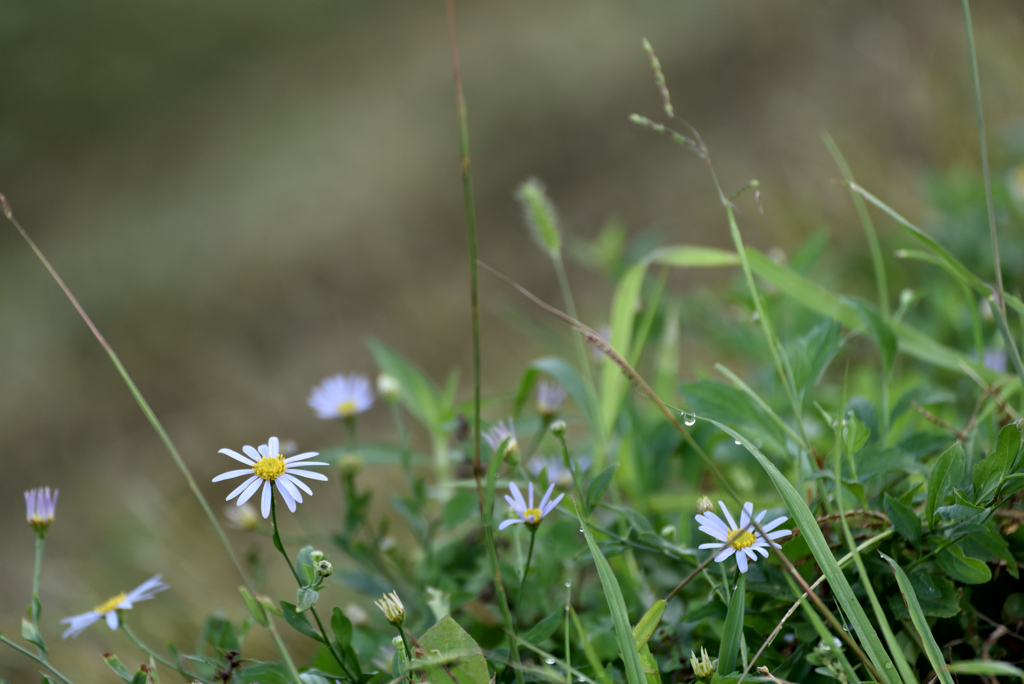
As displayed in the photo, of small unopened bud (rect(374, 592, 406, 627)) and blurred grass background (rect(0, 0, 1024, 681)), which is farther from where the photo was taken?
blurred grass background (rect(0, 0, 1024, 681))

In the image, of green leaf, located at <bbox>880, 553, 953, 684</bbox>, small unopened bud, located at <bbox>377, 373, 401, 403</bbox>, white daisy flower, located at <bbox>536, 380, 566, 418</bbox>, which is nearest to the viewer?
green leaf, located at <bbox>880, 553, 953, 684</bbox>

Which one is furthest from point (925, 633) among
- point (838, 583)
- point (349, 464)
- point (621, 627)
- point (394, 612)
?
point (349, 464)

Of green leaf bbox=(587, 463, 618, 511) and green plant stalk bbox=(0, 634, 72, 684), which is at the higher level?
green plant stalk bbox=(0, 634, 72, 684)

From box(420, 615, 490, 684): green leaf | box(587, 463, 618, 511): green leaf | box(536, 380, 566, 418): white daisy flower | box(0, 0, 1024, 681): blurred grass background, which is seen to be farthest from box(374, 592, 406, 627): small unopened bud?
box(0, 0, 1024, 681): blurred grass background

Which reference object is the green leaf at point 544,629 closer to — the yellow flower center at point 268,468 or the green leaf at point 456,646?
the green leaf at point 456,646

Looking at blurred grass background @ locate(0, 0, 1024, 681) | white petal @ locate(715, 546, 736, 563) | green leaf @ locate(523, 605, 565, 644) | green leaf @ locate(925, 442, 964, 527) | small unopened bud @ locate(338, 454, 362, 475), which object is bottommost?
green leaf @ locate(925, 442, 964, 527)

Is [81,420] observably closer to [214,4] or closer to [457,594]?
[214,4]

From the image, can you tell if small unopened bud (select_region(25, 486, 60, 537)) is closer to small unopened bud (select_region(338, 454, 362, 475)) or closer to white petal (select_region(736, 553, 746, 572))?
small unopened bud (select_region(338, 454, 362, 475))

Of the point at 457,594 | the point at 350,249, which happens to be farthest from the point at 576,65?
the point at 457,594
